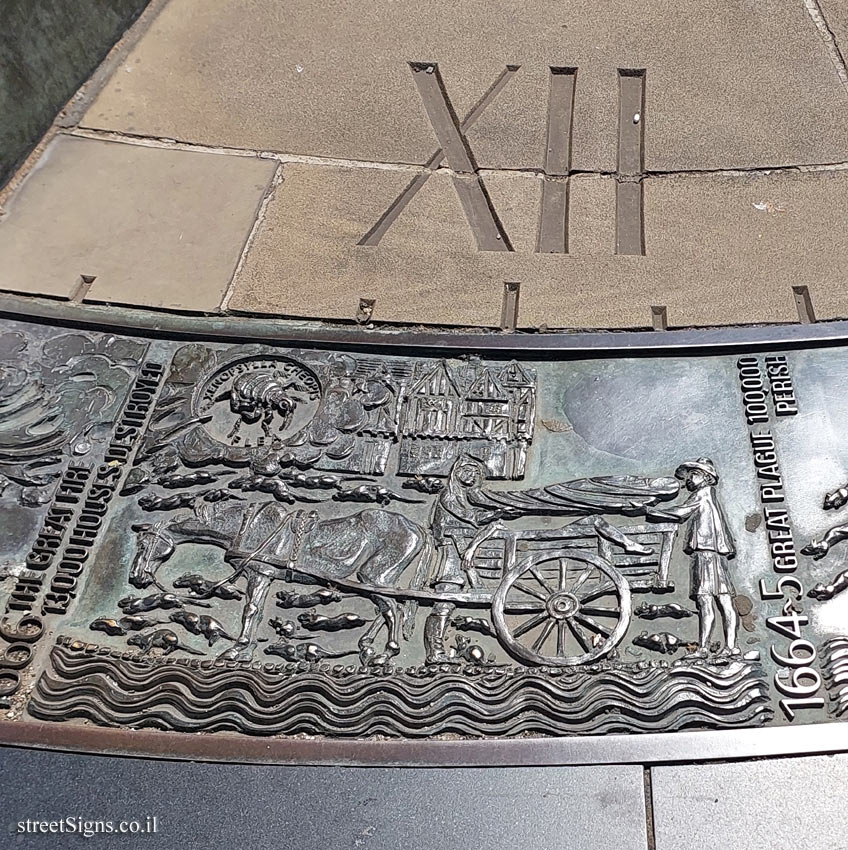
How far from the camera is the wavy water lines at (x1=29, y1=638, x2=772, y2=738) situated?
128 inches

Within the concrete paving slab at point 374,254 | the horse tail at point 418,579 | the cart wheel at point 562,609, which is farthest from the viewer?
the concrete paving slab at point 374,254

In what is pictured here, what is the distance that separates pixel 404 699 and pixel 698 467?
4.61ft

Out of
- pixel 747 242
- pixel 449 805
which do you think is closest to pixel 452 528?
pixel 449 805

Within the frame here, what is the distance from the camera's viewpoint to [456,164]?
5.51 meters

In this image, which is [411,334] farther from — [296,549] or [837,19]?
[837,19]

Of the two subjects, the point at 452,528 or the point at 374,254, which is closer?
the point at 452,528

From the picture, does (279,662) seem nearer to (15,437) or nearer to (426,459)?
(426,459)

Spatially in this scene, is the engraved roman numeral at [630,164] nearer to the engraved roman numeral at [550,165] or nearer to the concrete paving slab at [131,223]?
the engraved roman numeral at [550,165]

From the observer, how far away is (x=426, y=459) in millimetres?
4094

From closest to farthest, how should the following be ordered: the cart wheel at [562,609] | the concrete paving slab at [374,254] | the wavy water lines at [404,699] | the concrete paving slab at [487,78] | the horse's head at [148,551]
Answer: the wavy water lines at [404,699]
the cart wheel at [562,609]
the horse's head at [148,551]
the concrete paving slab at [374,254]
the concrete paving slab at [487,78]

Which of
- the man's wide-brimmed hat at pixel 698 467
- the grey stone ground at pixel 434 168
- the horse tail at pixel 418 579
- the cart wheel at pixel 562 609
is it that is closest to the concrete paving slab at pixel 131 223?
the grey stone ground at pixel 434 168

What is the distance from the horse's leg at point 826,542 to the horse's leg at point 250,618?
74.0 inches

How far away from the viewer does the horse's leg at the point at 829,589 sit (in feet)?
11.5

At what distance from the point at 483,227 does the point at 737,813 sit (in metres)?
3.04
